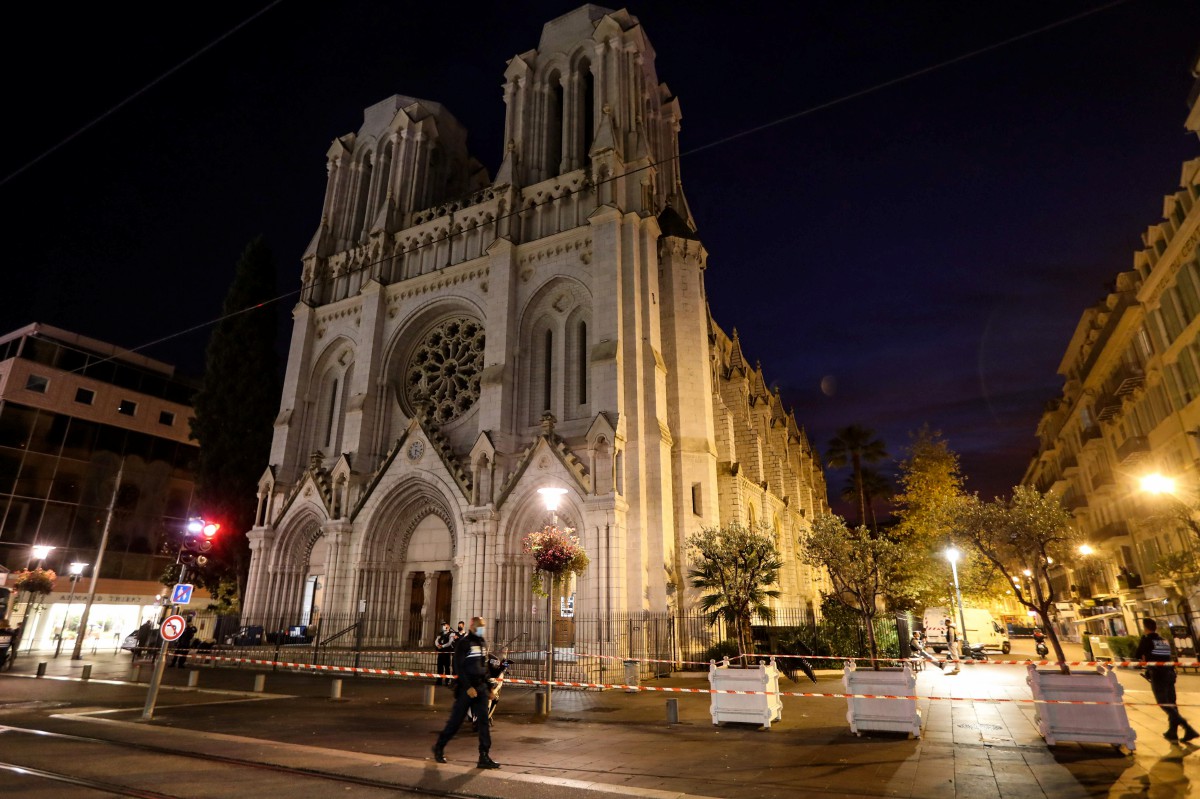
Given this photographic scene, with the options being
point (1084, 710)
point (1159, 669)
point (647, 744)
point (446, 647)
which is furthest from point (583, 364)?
point (1084, 710)

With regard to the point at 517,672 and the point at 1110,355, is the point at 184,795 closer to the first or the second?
the point at 517,672

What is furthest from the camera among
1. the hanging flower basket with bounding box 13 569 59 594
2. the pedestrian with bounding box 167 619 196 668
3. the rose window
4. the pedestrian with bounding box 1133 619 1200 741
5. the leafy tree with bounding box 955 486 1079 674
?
the rose window

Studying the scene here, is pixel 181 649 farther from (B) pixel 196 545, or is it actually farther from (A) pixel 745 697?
(A) pixel 745 697

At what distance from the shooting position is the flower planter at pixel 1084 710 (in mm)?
8492

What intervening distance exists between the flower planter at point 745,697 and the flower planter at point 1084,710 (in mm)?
3864

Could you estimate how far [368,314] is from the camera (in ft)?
104

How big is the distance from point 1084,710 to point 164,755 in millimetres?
12429

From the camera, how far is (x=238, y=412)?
115 ft

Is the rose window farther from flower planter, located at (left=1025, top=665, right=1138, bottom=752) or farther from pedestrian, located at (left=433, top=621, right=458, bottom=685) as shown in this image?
flower planter, located at (left=1025, top=665, right=1138, bottom=752)

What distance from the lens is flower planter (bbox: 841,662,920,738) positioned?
9836 mm

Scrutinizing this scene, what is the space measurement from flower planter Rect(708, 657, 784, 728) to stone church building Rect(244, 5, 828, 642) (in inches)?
395

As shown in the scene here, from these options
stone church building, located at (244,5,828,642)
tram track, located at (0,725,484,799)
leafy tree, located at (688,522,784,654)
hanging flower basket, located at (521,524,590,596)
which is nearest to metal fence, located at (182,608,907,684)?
stone church building, located at (244,5,828,642)

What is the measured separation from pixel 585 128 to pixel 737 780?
3119 cm

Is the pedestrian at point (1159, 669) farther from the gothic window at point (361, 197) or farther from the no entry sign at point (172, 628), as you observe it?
the gothic window at point (361, 197)
